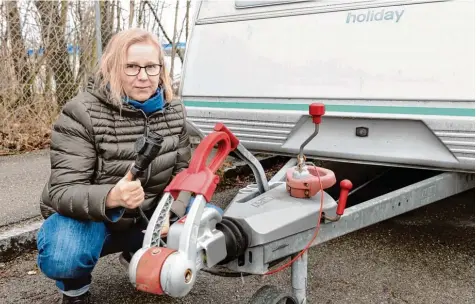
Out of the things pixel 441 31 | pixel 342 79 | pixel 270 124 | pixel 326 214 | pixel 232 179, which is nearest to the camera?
pixel 326 214

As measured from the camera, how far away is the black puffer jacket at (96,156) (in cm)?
197

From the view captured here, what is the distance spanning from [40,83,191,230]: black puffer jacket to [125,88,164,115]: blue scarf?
0.08ft

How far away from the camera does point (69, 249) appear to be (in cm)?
206

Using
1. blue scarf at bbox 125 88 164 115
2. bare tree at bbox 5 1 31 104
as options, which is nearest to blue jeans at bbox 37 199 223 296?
blue scarf at bbox 125 88 164 115

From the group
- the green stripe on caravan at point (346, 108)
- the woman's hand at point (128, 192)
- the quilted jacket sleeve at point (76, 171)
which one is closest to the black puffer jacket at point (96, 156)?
the quilted jacket sleeve at point (76, 171)

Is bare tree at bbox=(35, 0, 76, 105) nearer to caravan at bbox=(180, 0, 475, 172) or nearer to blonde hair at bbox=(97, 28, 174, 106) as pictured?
caravan at bbox=(180, 0, 475, 172)

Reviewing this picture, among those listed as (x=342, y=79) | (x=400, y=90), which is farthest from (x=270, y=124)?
(x=400, y=90)

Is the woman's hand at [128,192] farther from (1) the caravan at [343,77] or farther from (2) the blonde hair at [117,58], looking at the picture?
(1) the caravan at [343,77]

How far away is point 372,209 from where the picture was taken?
2.38m

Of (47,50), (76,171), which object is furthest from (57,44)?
(76,171)

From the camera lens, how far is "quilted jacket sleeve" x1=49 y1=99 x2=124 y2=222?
76.0 inches

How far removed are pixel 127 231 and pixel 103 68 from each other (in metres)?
0.75

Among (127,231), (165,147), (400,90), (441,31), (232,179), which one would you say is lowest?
(232,179)

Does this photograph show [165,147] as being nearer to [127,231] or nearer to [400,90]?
[127,231]
